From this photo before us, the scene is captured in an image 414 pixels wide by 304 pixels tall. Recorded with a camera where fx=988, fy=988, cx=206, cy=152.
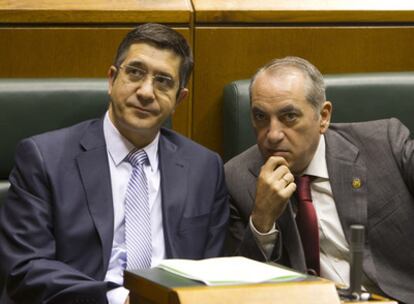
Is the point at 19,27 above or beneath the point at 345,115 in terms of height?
above

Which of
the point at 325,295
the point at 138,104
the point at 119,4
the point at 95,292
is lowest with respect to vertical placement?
the point at 95,292

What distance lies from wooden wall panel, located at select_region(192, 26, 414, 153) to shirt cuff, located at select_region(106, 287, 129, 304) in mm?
701

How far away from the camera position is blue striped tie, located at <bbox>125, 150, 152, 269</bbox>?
82.4 inches

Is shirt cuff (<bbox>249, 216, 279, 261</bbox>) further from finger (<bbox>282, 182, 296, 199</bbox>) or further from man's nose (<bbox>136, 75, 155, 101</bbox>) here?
man's nose (<bbox>136, 75, 155, 101</bbox>)

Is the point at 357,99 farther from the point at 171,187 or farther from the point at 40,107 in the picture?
the point at 40,107

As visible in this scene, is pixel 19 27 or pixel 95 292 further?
pixel 19 27

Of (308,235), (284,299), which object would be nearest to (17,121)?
(308,235)

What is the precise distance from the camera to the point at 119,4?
2541 millimetres

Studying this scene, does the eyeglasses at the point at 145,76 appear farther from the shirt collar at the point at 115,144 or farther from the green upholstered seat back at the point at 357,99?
the green upholstered seat back at the point at 357,99

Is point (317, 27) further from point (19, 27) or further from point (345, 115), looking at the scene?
point (19, 27)

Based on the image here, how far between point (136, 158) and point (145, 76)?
180 mm

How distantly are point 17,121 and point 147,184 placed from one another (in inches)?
13.9

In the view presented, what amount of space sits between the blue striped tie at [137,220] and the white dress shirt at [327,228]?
0.38 m

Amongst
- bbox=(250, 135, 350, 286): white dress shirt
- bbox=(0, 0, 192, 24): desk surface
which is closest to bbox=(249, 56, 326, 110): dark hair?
bbox=(250, 135, 350, 286): white dress shirt
